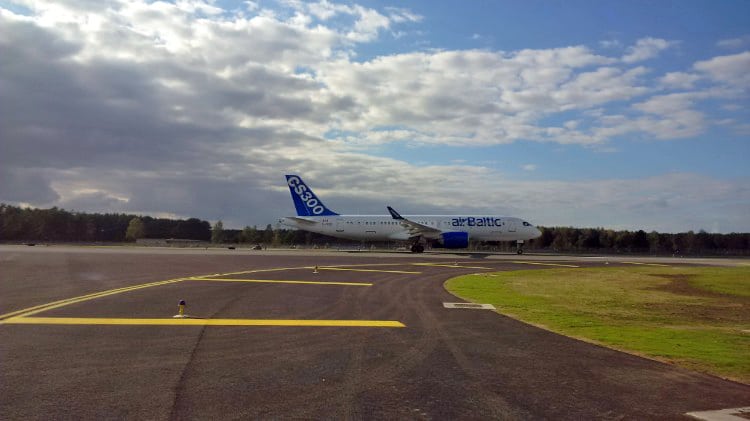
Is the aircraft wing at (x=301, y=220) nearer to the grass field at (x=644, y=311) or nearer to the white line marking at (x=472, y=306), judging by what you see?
the grass field at (x=644, y=311)

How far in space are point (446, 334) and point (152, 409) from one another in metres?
6.30

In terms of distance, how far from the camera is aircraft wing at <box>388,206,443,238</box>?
2073 inches

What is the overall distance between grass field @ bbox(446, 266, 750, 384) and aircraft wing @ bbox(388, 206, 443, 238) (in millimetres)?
24715

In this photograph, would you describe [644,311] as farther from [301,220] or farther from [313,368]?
[301,220]

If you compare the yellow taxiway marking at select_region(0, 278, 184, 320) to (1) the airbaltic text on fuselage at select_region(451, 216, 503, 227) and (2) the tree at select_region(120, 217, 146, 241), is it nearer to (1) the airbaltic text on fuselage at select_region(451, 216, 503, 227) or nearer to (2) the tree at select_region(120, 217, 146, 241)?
(1) the airbaltic text on fuselage at select_region(451, 216, 503, 227)

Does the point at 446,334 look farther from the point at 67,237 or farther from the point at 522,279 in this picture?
the point at 67,237

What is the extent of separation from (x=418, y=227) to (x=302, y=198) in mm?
15231

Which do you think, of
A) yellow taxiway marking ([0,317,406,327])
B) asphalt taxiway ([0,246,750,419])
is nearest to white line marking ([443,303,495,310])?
asphalt taxiway ([0,246,750,419])

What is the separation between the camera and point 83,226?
458 ft

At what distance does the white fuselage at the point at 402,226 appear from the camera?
178 ft

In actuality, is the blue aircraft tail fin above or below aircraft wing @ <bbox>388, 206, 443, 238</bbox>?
above

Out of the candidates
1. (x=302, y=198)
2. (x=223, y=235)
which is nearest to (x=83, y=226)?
(x=223, y=235)

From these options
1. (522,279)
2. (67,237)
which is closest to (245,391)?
(522,279)

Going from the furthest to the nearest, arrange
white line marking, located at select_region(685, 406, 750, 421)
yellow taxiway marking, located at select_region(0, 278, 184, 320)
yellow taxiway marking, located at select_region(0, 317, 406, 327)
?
yellow taxiway marking, located at select_region(0, 278, 184, 320), yellow taxiway marking, located at select_region(0, 317, 406, 327), white line marking, located at select_region(685, 406, 750, 421)
